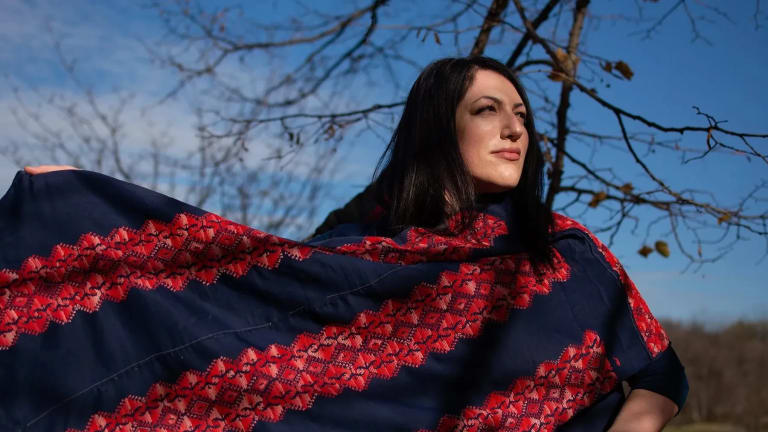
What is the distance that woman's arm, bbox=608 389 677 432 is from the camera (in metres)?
1.42

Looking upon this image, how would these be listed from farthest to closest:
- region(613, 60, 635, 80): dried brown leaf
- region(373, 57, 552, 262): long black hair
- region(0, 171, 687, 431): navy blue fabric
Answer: region(613, 60, 635, 80): dried brown leaf < region(373, 57, 552, 262): long black hair < region(0, 171, 687, 431): navy blue fabric

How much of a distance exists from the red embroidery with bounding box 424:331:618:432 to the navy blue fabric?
2 centimetres

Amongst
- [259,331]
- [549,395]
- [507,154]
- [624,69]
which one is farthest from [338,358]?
[624,69]

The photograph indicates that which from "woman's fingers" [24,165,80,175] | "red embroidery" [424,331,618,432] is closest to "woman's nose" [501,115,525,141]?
"red embroidery" [424,331,618,432]

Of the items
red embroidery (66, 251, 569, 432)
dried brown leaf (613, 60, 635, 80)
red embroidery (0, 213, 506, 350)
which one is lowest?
red embroidery (66, 251, 569, 432)

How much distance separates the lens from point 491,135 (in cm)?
165

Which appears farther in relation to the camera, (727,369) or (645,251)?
(727,369)

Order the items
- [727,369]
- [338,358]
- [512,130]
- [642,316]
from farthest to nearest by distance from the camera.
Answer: [727,369], [512,130], [642,316], [338,358]

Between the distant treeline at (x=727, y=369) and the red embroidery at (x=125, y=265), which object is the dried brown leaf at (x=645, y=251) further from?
the distant treeline at (x=727, y=369)

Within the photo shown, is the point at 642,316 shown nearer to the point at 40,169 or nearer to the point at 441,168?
the point at 441,168

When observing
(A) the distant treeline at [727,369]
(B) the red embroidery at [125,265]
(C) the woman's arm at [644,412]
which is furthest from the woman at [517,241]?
(A) the distant treeline at [727,369]

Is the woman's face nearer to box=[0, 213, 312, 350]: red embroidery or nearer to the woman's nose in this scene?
the woman's nose

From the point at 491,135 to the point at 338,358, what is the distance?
67cm

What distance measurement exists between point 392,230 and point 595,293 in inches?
20.2
